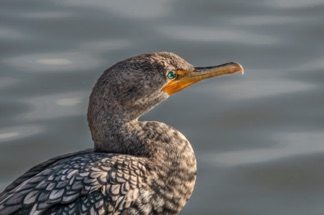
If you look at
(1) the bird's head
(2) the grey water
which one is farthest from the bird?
(2) the grey water

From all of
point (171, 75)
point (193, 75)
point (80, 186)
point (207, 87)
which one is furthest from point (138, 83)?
point (207, 87)

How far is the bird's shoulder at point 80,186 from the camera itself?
7371mm

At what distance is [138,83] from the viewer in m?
7.88

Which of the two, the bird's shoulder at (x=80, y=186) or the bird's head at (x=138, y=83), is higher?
the bird's head at (x=138, y=83)

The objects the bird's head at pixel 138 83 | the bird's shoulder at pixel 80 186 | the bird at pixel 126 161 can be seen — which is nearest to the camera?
the bird's shoulder at pixel 80 186

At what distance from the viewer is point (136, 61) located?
787 cm

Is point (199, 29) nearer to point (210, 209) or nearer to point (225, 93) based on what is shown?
point (225, 93)

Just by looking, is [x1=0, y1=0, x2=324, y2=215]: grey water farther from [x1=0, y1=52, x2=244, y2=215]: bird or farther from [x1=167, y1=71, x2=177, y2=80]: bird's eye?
[x1=167, y1=71, x2=177, y2=80]: bird's eye

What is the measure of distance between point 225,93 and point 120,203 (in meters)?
2.56

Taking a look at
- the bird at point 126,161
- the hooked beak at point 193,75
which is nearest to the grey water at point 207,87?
the bird at point 126,161

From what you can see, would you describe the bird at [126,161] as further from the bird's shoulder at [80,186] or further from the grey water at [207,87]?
the grey water at [207,87]

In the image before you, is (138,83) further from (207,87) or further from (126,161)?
(207,87)

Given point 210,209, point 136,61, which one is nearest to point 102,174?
point 136,61

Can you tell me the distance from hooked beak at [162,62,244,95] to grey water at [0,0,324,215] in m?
1.04
